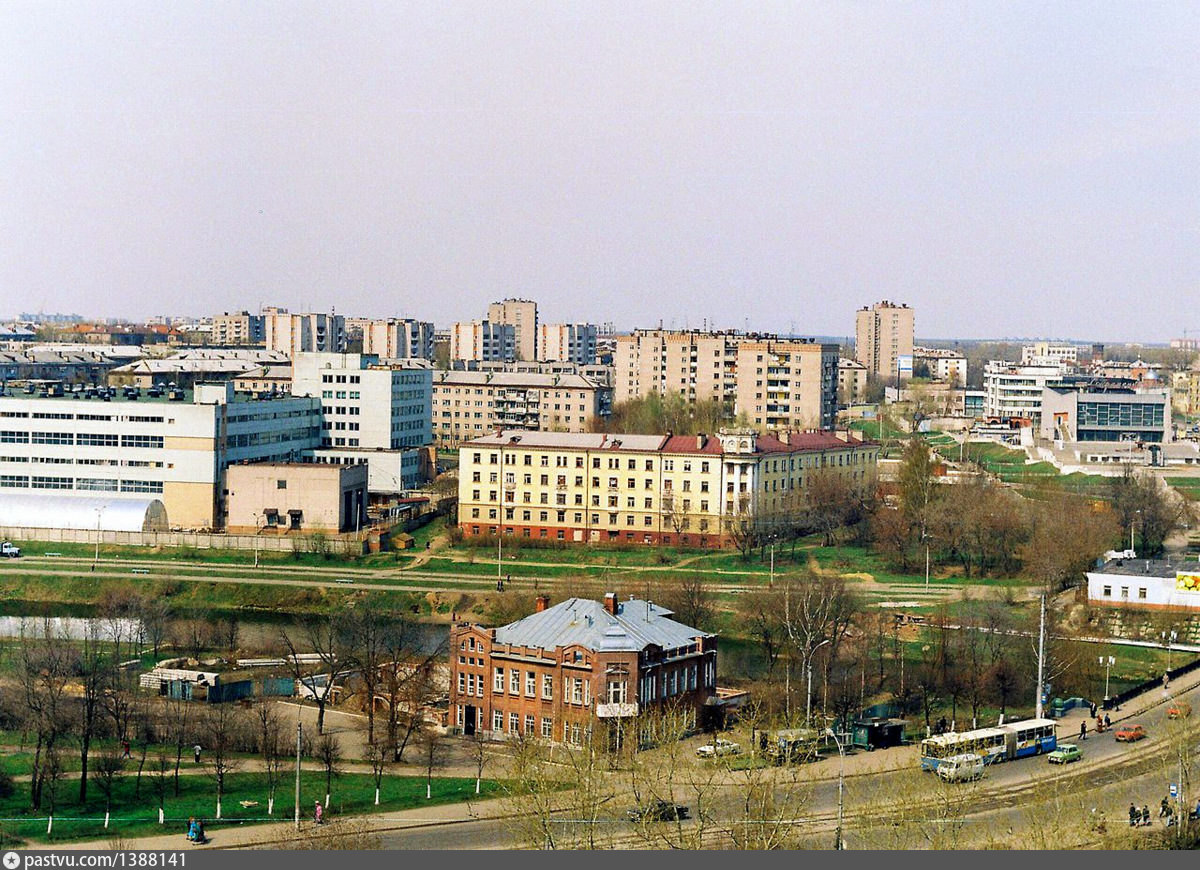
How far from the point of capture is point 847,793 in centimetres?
1491

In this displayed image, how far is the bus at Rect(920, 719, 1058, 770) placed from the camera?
16281 millimetres

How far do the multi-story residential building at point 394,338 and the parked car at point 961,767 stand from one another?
5464 centimetres

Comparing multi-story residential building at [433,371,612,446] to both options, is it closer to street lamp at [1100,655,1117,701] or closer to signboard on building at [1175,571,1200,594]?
signboard on building at [1175,571,1200,594]

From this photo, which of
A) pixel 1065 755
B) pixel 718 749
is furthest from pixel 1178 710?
pixel 718 749

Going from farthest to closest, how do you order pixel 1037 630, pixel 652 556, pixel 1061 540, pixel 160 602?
pixel 652 556 → pixel 1061 540 → pixel 160 602 → pixel 1037 630

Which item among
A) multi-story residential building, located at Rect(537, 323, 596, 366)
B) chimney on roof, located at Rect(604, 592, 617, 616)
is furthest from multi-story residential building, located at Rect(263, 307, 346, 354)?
chimney on roof, located at Rect(604, 592, 617, 616)

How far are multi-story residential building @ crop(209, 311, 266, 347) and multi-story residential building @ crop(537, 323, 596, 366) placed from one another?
52.1ft

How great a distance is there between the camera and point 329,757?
1570 centimetres

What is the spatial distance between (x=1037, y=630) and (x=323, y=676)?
8733 mm

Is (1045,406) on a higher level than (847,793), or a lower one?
higher

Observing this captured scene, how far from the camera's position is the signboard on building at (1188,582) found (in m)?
23.8

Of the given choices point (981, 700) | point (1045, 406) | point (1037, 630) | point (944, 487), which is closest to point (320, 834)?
point (981, 700)

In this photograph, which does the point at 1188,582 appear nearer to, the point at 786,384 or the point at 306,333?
the point at 786,384

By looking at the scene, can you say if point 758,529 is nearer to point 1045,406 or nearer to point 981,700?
point 981,700
